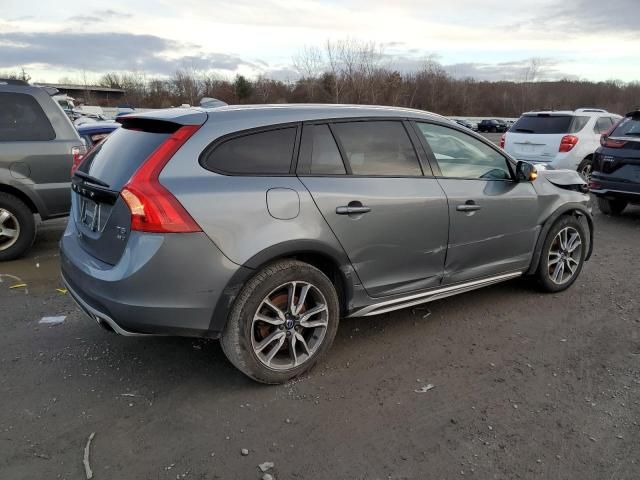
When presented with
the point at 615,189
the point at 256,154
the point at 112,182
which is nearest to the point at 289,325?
the point at 256,154

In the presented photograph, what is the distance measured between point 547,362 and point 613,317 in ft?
3.96

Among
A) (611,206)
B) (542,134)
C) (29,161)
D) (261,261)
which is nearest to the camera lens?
(261,261)

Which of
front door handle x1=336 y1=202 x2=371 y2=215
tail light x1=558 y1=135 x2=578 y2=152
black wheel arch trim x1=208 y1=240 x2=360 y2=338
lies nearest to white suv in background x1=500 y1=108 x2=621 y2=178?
tail light x1=558 y1=135 x2=578 y2=152

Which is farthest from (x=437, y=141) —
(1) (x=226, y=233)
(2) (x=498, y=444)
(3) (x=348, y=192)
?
(2) (x=498, y=444)

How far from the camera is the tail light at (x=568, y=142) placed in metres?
10.1

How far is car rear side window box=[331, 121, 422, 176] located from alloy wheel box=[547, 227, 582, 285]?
1849 mm

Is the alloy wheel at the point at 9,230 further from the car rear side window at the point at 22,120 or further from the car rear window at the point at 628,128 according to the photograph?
the car rear window at the point at 628,128

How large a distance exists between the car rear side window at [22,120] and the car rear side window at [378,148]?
158 inches

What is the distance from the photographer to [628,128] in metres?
7.84

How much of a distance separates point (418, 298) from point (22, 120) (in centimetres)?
479

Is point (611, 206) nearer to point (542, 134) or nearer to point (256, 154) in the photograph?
point (542, 134)

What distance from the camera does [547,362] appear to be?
3.53 metres

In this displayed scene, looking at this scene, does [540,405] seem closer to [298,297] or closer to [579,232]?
[298,297]

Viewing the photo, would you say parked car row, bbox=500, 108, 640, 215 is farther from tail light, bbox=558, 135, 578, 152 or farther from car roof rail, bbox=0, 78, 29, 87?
car roof rail, bbox=0, 78, 29, 87
